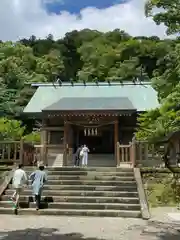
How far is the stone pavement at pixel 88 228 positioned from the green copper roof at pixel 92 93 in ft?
40.8

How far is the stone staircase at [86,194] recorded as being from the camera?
12359 mm

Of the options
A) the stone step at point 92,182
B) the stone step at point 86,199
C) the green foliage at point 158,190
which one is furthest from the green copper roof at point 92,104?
the stone step at point 86,199

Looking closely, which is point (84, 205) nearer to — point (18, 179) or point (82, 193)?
point (82, 193)

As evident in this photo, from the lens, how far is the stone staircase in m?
12.4

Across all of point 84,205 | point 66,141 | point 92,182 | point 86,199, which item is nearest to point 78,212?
point 84,205

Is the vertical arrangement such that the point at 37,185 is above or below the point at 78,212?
above

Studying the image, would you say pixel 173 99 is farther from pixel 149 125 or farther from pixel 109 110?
pixel 109 110

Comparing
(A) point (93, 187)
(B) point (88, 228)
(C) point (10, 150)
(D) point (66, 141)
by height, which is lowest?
(B) point (88, 228)

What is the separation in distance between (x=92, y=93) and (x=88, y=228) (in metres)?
16.8

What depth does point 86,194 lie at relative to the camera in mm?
13766

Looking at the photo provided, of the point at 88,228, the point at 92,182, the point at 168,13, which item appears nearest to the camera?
the point at 168,13

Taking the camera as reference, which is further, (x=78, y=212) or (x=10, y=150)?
(x=10, y=150)

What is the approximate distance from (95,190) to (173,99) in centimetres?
757

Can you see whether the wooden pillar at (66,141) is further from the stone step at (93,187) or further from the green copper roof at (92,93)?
the stone step at (93,187)
